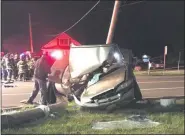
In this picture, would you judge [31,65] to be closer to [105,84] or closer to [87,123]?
[105,84]

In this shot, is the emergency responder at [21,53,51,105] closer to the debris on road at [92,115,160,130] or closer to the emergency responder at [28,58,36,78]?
the emergency responder at [28,58,36,78]

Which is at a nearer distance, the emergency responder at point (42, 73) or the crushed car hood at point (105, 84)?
the crushed car hood at point (105, 84)

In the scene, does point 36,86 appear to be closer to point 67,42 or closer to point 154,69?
point 67,42

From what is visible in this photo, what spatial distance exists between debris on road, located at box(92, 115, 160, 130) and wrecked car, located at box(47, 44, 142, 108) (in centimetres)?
109

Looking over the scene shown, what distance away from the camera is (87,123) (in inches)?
311

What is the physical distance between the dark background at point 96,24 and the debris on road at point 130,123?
3.68m

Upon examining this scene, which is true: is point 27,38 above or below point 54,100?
above

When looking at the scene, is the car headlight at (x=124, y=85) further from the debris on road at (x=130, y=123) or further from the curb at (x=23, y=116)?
the curb at (x=23, y=116)

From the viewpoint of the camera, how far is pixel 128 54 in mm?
9977

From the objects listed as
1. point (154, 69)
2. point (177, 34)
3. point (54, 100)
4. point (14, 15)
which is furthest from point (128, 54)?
point (177, 34)

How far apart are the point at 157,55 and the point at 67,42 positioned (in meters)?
6.05

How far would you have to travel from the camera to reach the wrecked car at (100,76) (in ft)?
30.8

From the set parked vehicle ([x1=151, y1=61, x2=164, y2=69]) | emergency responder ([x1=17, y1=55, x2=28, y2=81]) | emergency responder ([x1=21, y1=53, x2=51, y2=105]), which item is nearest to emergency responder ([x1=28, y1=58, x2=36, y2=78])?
emergency responder ([x1=17, y1=55, x2=28, y2=81])

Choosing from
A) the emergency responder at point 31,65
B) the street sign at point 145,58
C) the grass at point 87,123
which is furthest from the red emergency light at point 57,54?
the street sign at point 145,58
